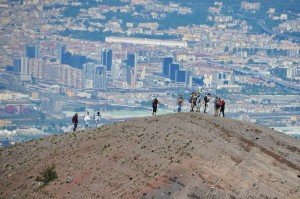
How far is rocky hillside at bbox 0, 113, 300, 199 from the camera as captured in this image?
18516 millimetres

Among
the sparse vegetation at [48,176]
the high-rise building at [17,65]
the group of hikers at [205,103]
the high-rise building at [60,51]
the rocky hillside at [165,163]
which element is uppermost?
the group of hikers at [205,103]

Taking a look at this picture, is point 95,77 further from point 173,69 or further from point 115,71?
point 173,69

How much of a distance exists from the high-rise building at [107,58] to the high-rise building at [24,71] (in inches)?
270

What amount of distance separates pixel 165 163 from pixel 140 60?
82.4m

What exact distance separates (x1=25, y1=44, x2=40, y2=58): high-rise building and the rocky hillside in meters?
75.2

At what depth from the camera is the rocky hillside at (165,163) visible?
1852cm

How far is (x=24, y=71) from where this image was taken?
91.4 meters

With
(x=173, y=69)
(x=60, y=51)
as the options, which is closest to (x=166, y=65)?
(x=173, y=69)

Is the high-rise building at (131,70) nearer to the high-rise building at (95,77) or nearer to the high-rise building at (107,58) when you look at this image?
the high-rise building at (107,58)

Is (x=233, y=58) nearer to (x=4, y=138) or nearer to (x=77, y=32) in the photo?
(x=77, y=32)

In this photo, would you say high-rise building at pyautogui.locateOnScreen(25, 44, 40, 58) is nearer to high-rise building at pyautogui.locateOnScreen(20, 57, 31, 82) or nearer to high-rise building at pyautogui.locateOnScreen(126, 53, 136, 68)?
high-rise building at pyautogui.locateOnScreen(20, 57, 31, 82)

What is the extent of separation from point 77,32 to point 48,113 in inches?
1564

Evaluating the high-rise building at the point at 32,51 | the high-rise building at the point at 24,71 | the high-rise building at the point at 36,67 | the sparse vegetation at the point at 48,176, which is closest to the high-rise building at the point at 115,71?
the high-rise building at the point at 36,67

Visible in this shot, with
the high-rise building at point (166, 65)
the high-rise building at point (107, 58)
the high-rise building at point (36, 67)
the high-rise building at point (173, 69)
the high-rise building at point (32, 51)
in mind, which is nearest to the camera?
the high-rise building at point (36, 67)
